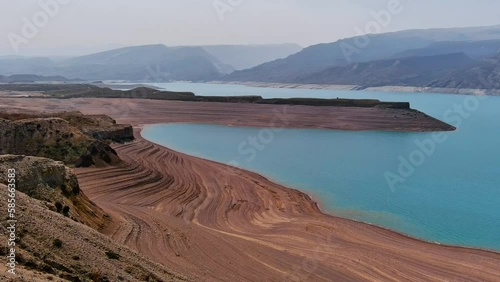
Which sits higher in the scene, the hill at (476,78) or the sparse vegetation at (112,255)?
the hill at (476,78)

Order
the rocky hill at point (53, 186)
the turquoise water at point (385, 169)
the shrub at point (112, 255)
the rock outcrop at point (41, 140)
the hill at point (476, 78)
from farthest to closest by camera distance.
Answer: the hill at point (476, 78)
the rock outcrop at point (41, 140)
the turquoise water at point (385, 169)
the rocky hill at point (53, 186)
the shrub at point (112, 255)

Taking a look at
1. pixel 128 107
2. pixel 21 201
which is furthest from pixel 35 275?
pixel 128 107

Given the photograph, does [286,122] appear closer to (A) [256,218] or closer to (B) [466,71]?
(A) [256,218]

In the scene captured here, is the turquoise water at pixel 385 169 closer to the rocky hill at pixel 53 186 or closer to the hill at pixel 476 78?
the rocky hill at pixel 53 186

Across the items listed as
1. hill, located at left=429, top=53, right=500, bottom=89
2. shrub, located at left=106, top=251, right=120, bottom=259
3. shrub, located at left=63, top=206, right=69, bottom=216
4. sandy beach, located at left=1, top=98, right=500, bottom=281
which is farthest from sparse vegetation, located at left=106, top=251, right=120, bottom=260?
hill, located at left=429, top=53, right=500, bottom=89

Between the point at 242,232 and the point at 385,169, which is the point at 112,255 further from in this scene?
the point at 385,169

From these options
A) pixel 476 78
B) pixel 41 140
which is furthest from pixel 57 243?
pixel 476 78

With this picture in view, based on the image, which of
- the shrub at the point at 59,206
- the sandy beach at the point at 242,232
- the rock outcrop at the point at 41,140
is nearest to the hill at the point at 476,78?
the sandy beach at the point at 242,232
